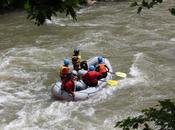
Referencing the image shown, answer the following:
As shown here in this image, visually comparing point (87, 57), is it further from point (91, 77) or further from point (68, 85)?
point (68, 85)

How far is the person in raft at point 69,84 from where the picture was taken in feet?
36.4

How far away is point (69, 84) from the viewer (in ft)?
36.5

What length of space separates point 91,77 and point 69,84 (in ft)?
2.51

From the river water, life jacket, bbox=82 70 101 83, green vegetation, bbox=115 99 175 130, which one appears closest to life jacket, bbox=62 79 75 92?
the river water

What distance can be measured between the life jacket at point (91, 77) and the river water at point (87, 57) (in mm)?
466

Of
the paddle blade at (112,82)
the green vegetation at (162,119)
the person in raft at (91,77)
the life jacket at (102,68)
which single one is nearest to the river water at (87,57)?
the paddle blade at (112,82)

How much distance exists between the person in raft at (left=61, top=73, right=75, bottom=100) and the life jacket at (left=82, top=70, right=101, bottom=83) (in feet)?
1.73

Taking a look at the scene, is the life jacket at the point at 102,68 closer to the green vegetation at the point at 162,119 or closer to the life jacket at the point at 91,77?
the life jacket at the point at 91,77

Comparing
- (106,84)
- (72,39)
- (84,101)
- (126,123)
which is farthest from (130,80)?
(126,123)

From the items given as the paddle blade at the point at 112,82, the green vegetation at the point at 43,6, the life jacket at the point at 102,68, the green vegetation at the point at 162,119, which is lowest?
the paddle blade at the point at 112,82

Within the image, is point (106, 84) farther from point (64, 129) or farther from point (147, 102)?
point (64, 129)

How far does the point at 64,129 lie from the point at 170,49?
7.15 meters

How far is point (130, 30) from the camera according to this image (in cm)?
1847

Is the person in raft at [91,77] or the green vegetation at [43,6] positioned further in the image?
the person in raft at [91,77]
